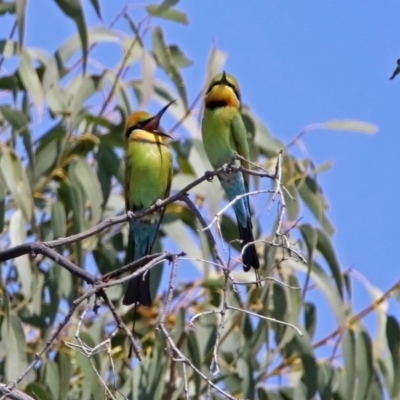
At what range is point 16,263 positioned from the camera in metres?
2.57

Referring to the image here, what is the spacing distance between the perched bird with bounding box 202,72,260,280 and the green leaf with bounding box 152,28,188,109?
345 millimetres

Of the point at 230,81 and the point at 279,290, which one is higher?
the point at 230,81

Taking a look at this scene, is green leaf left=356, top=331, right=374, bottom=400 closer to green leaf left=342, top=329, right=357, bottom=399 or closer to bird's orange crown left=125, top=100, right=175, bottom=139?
green leaf left=342, top=329, right=357, bottom=399

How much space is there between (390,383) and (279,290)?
14.6 inches

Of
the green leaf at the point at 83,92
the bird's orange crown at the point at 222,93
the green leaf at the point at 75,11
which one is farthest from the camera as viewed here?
the green leaf at the point at 83,92

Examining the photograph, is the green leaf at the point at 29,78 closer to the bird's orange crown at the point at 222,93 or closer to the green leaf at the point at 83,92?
the green leaf at the point at 83,92

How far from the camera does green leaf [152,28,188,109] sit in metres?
3.01

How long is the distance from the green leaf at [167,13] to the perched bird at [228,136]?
16.8 inches

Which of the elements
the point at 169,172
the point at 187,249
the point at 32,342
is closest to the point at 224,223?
the point at 187,249

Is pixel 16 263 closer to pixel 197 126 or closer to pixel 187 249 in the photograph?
pixel 187 249

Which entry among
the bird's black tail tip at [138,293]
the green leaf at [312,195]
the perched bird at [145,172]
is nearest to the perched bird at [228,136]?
the perched bird at [145,172]

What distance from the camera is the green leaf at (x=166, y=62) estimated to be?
9.86ft

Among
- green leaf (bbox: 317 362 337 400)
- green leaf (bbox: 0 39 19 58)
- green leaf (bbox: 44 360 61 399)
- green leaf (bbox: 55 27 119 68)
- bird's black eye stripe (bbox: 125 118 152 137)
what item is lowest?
green leaf (bbox: 44 360 61 399)

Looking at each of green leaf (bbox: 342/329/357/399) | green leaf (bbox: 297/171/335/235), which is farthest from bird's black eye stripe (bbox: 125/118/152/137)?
green leaf (bbox: 342/329/357/399)
